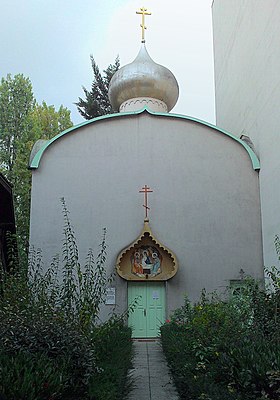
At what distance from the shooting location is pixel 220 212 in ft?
49.5

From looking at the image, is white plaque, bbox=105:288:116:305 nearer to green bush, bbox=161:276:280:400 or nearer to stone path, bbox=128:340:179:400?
stone path, bbox=128:340:179:400

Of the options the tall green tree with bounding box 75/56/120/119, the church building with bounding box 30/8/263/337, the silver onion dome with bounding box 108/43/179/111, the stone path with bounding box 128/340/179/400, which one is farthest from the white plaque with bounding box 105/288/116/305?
the tall green tree with bounding box 75/56/120/119

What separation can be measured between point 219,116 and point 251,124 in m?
5.72

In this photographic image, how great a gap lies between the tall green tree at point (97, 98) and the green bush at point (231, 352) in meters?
23.8

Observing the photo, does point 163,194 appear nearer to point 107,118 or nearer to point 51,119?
point 107,118

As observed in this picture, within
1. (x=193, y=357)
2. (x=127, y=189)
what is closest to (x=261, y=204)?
(x=127, y=189)

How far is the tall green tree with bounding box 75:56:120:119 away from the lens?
3228 centimetres

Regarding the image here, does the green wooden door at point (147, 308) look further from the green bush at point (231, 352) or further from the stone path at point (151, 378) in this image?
the green bush at point (231, 352)

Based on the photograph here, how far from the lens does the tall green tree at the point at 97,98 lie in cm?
3228

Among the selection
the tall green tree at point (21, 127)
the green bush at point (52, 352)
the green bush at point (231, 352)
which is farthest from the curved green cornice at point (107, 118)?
the tall green tree at point (21, 127)

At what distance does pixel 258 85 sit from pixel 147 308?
742 centimetres

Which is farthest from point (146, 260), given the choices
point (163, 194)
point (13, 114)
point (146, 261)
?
point (13, 114)

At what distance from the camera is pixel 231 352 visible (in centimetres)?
516

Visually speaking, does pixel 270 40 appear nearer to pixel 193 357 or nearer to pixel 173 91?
pixel 173 91
